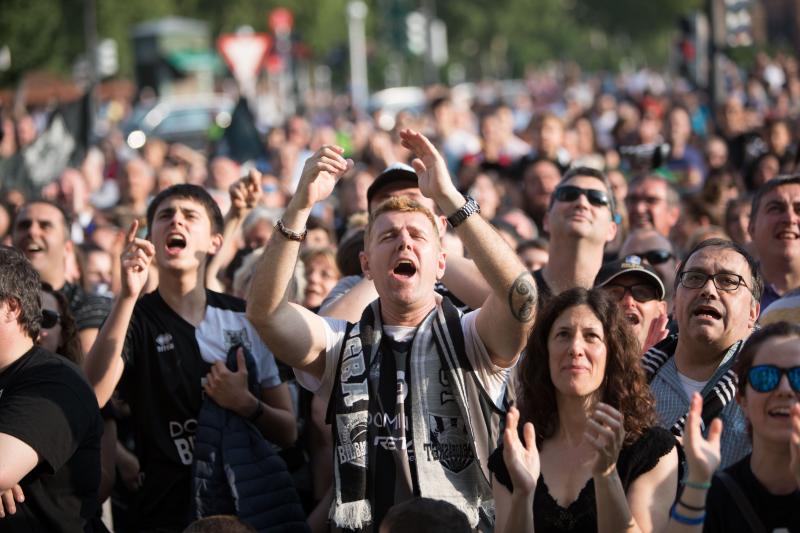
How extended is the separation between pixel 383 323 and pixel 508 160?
861 cm

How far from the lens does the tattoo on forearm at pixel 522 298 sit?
4.89 metres

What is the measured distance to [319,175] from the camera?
A: 16.9 ft

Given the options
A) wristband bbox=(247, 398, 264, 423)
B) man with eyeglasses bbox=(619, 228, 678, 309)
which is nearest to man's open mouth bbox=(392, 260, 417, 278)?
wristband bbox=(247, 398, 264, 423)

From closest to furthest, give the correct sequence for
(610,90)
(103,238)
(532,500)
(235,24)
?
1. (532,500)
2. (103,238)
3. (610,90)
4. (235,24)

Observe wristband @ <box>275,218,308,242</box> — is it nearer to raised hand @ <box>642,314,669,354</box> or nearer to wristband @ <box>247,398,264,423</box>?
wristband @ <box>247,398,264,423</box>

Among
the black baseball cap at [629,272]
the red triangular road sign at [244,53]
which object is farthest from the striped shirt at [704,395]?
the red triangular road sign at [244,53]

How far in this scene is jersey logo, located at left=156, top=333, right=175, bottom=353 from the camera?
6.15m

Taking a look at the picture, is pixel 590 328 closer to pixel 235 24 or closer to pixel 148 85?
pixel 148 85

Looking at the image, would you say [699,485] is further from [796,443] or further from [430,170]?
[430,170]

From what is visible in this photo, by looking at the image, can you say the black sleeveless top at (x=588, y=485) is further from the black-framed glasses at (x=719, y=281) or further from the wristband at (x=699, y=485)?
the black-framed glasses at (x=719, y=281)

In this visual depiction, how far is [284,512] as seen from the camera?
5.70 m

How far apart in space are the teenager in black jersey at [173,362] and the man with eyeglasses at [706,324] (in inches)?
65.3

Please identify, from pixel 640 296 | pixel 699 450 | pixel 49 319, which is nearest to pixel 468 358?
pixel 699 450

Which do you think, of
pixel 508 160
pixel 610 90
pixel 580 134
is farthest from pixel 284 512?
pixel 610 90
